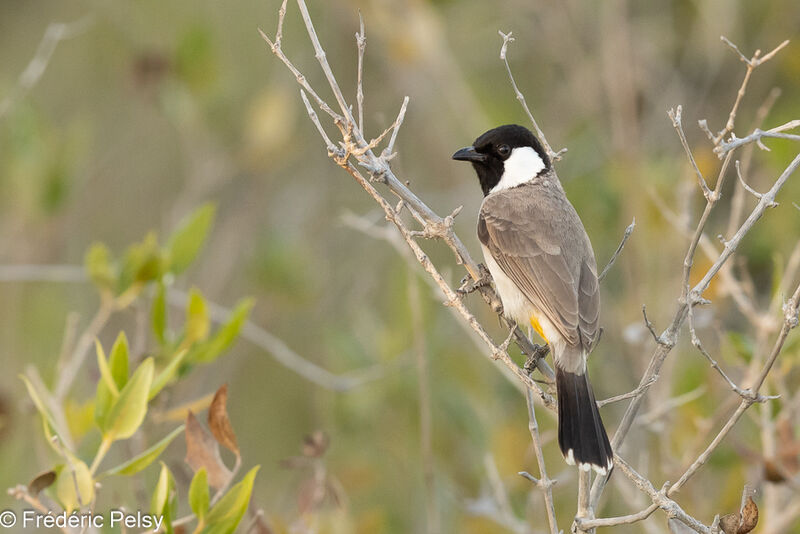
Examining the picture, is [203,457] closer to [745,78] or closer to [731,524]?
[731,524]

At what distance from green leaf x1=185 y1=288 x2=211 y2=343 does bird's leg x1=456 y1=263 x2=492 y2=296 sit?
0.76m

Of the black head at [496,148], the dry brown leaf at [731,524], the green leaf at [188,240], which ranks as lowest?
the dry brown leaf at [731,524]

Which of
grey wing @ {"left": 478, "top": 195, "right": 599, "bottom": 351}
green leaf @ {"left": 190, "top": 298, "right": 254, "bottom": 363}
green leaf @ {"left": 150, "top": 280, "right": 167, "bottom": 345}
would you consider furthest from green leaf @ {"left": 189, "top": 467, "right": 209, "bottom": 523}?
grey wing @ {"left": 478, "top": 195, "right": 599, "bottom": 351}

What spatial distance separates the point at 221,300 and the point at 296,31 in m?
1.79

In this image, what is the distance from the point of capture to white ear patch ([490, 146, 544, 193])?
368 centimetres

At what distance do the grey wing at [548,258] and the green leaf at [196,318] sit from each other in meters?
1.02

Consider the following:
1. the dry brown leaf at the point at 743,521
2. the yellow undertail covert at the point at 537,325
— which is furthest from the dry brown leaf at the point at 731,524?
the yellow undertail covert at the point at 537,325

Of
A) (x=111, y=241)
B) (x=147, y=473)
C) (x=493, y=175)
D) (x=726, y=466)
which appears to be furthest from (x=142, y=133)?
(x=726, y=466)

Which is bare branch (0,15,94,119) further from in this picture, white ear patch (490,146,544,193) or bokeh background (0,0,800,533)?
white ear patch (490,146,544,193)

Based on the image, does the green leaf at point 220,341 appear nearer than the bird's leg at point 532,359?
Yes

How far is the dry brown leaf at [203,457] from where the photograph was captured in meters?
2.33

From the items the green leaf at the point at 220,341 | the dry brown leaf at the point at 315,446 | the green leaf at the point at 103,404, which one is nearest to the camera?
the green leaf at the point at 103,404

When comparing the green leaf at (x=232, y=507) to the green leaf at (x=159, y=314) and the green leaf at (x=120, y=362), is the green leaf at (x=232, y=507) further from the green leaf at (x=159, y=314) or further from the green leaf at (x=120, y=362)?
the green leaf at (x=159, y=314)

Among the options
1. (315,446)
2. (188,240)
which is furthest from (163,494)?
A: (188,240)
